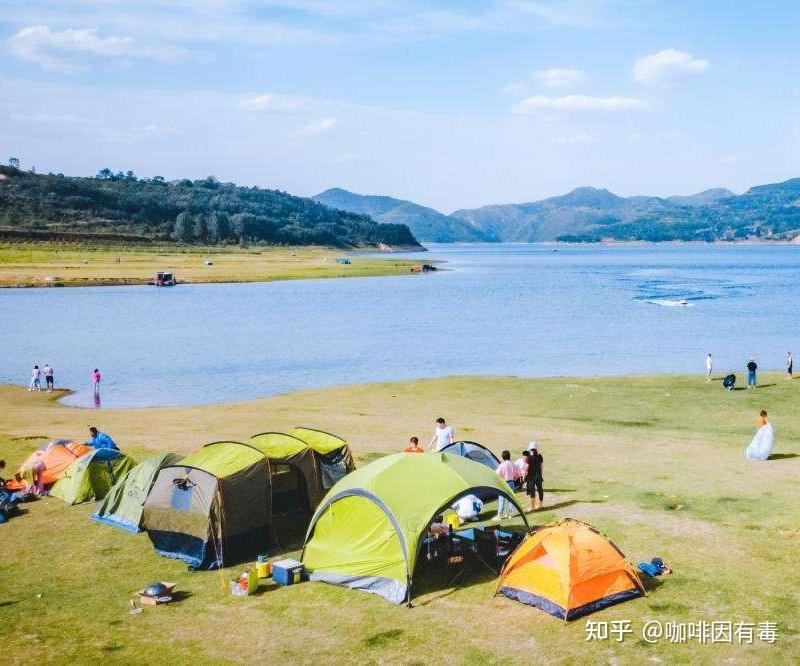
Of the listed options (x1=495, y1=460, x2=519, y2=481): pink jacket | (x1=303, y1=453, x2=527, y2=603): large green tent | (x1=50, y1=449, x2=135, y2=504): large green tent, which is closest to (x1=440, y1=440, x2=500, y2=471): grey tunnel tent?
(x1=495, y1=460, x2=519, y2=481): pink jacket

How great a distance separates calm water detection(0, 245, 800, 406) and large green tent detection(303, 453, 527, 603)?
32217 mm

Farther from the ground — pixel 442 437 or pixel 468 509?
pixel 442 437

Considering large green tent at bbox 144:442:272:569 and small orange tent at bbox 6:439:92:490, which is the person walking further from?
large green tent at bbox 144:442:272:569

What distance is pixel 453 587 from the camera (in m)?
17.9

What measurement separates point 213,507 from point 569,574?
8.93m

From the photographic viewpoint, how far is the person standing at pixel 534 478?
22.6m

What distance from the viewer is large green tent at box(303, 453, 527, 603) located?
17641 millimetres

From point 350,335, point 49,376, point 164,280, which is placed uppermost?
point 164,280

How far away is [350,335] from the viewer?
281ft

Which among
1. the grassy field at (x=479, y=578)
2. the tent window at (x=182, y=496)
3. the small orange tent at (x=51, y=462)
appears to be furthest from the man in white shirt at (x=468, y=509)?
the small orange tent at (x=51, y=462)

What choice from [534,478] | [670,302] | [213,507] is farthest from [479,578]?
[670,302]

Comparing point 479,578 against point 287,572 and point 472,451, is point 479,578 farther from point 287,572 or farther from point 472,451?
point 472,451

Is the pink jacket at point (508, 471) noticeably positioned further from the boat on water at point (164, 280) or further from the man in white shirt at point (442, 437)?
the boat on water at point (164, 280)

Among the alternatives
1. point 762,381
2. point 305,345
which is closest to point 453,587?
point 762,381
